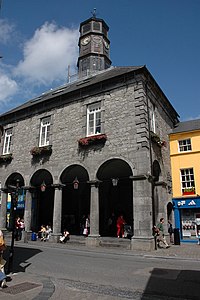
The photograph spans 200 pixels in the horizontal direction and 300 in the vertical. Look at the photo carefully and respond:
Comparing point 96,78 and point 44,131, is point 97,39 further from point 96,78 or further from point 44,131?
point 44,131

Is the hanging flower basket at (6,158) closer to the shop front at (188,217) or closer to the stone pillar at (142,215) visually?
the stone pillar at (142,215)

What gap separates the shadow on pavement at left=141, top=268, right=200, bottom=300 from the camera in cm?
552

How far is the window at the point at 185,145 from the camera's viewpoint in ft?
60.7

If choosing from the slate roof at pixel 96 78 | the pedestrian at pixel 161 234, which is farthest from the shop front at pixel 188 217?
the slate roof at pixel 96 78

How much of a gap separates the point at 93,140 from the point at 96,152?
729 millimetres

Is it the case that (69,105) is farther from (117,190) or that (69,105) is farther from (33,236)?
(33,236)

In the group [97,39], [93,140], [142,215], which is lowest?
[142,215]

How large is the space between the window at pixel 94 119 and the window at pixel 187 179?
22.9 feet

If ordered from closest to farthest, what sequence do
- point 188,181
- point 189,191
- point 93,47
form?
point 189,191
point 188,181
point 93,47

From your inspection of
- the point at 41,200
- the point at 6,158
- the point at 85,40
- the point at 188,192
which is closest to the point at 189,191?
the point at 188,192

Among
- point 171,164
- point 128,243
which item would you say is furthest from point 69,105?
point 128,243

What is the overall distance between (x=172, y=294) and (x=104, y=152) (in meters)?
10.0

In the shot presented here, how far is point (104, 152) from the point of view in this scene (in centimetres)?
1499

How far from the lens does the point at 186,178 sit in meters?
18.1
